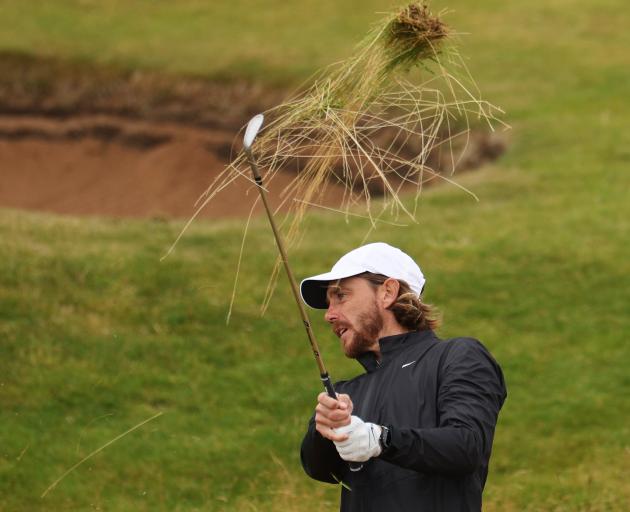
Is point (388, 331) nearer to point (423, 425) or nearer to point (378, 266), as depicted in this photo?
point (378, 266)

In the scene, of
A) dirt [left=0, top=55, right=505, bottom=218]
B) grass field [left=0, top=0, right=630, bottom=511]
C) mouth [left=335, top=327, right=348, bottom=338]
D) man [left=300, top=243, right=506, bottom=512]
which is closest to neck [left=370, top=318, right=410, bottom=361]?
man [left=300, top=243, right=506, bottom=512]

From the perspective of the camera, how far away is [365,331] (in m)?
5.30

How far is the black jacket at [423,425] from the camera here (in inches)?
181

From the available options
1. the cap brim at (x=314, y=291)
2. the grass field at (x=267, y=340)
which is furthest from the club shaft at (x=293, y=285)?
the grass field at (x=267, y=340)

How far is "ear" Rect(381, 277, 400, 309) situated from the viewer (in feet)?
17.4

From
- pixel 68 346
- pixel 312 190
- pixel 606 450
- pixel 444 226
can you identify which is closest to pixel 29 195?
pixel 444 226

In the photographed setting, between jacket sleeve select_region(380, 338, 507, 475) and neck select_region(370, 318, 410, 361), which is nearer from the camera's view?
jacket sleeve select_region(380, 338, 507, 475)

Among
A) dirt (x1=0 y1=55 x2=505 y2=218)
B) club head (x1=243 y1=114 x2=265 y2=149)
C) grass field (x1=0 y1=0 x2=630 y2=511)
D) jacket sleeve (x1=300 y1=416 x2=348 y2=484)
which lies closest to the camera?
club head (x1=243 y1=114 x2=265 y2=149)

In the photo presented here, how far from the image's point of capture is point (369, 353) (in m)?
5.31

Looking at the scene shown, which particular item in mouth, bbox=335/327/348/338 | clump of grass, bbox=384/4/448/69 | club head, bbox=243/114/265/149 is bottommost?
mouth, bbox=335/327/348/338

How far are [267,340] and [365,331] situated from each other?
6.03 meters

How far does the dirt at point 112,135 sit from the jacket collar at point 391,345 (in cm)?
1488

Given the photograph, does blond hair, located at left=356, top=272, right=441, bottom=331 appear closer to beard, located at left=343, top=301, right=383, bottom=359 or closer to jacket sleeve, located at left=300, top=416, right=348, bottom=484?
beard, located at left=343, top=301, right=383, bottom=359

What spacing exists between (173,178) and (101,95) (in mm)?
2647
